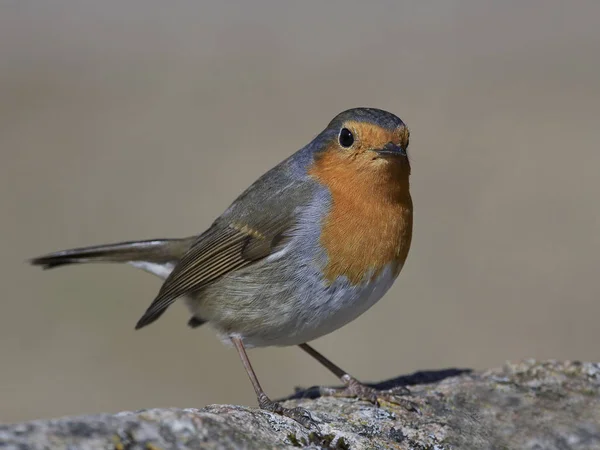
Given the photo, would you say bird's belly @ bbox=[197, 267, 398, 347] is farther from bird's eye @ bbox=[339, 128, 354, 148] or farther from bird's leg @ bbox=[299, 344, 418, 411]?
bird's eye @ bbox=[339, 128, 354, 148]

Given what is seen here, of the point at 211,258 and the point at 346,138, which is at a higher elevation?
the point at 346,138

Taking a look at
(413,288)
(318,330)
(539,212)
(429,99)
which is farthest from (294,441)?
(429,99)

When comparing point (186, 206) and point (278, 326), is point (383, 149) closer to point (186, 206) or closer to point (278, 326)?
point (278, 326)

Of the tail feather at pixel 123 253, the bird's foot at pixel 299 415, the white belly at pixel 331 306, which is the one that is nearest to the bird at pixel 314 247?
the white belly at pixel 331 306

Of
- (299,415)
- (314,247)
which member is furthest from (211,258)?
(299,415)

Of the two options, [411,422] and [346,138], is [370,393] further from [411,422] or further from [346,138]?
[346,138]

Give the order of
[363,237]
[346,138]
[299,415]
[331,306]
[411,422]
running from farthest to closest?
[346,138]
[363,237]
[331,306]
[411,422]
[299,415]

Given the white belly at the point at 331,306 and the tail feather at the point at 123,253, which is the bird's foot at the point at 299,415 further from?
the tail feather at the point at 123,253
